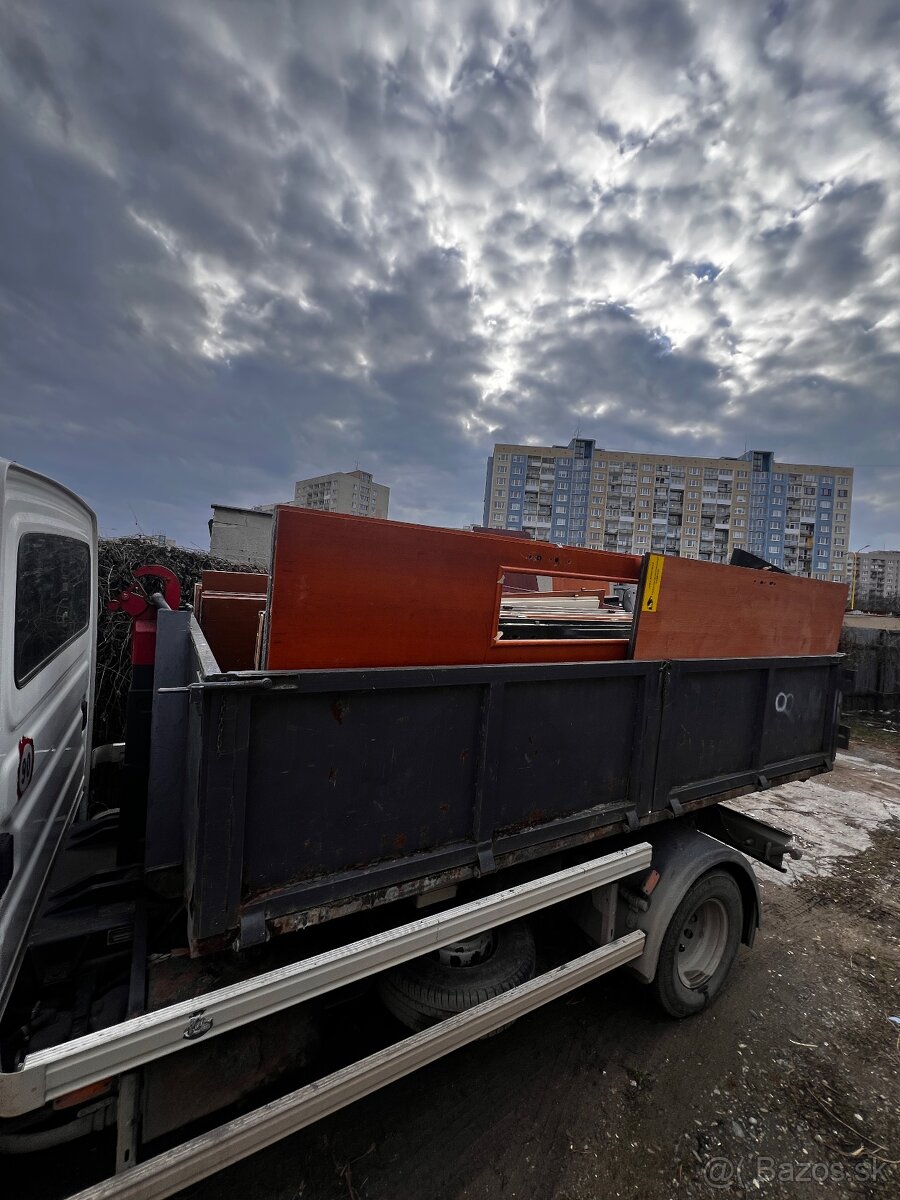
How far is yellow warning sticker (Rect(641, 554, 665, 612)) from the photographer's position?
230 centimetres

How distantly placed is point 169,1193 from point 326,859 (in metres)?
0.88

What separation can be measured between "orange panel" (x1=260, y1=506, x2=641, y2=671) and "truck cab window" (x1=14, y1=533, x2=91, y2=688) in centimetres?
89

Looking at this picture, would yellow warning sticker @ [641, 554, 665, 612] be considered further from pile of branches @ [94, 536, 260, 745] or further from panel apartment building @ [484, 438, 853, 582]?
panel apartment building @ [484, 438, 853, 582]

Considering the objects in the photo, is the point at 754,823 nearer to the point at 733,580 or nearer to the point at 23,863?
the point at 733,580

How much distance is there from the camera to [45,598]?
2020mm

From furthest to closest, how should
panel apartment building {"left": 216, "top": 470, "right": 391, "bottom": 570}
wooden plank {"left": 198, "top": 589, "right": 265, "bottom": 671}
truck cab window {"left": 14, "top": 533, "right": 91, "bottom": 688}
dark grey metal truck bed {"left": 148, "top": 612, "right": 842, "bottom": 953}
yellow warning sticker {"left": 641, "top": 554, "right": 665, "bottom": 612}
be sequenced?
panel apartment building {"left": 216, "top": 470, "right": 391, "bottom": 570}, wooden plank {"left": 198, "top": 589, "right": 265, "bottom": 671}, yellow warning sticker {"left": 641, "top": 554, "right": 665, "bottom": 612}, truck cab window {"left": 14, "top": 533, "right": 91, "bottom": 688}, dark grey metal truck bed {"left": 148, "top": 612, "right": 842, "bottom": 953}

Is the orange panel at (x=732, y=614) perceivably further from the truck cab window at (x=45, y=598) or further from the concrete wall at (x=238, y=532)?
the concrete wall at (x=238, y=532)

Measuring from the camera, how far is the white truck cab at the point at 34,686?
1483mm

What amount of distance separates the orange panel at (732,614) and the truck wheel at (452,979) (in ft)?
4.73

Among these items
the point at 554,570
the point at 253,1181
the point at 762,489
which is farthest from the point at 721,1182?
the point at 762,489

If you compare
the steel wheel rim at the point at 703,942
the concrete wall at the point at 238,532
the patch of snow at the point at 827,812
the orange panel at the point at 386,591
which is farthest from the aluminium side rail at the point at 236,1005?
the concrete wall at the point at 238,532

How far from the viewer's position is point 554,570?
79.9 inches

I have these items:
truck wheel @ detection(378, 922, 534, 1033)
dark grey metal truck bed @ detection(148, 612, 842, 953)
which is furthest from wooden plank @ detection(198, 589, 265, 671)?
truck wheel @ detection(378, 922, 534, 1033)

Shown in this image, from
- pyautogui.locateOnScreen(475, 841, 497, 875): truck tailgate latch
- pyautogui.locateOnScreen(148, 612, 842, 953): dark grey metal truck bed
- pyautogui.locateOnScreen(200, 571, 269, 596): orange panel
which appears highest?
pyautogui.locateOnScreen(200, 571, 269, 596): orange panel
